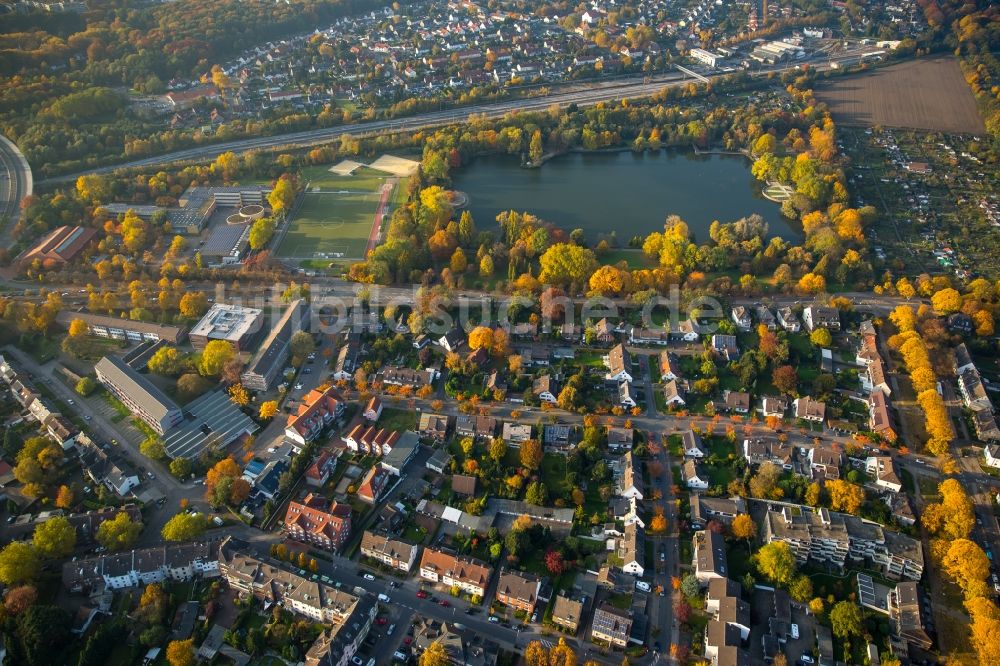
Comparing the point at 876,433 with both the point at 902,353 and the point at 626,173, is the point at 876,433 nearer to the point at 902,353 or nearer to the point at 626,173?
the point at 902,353

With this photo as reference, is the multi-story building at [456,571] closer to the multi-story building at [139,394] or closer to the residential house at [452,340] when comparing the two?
the residential house at [452,340]

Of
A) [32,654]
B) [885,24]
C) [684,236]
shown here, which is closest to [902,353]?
[684,236]

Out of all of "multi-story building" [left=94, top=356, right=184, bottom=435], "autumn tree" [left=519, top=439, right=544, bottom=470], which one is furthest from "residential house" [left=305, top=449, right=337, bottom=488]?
"autumn tree" [left=519, top=439, right=544, bottom=470]

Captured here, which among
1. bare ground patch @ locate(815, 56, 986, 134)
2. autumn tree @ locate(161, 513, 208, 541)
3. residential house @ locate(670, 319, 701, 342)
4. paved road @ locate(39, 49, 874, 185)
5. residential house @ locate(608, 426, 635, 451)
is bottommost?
autumn tree @ locate(161, 513, 208, 541)

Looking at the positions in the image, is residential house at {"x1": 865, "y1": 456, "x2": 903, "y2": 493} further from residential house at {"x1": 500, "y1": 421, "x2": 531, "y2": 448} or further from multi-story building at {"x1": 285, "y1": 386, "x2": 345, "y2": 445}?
multi-story building at {"x1": 285, "y1": 386, "x2": 345, "y2": 445}

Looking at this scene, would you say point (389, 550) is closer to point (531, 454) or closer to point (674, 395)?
point (531, 454)
